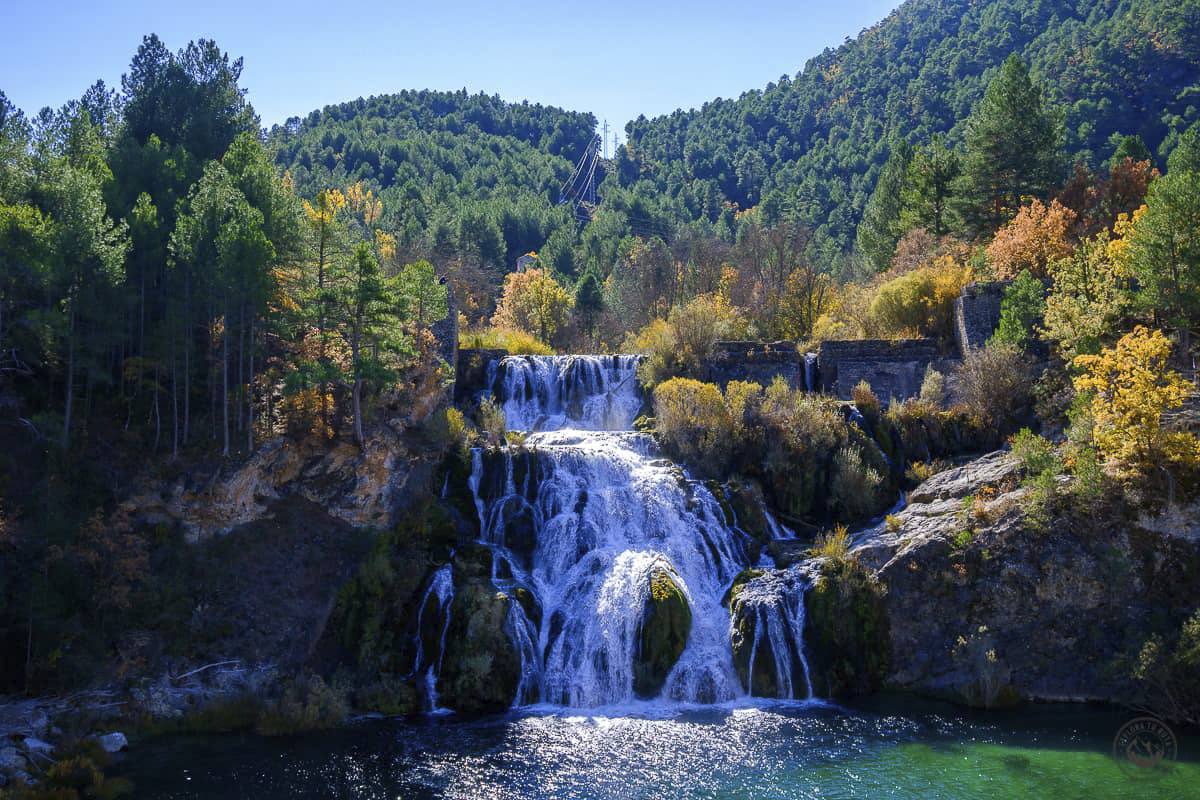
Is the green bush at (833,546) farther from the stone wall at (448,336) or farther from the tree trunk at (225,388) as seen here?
the tree trunk at (225,388)

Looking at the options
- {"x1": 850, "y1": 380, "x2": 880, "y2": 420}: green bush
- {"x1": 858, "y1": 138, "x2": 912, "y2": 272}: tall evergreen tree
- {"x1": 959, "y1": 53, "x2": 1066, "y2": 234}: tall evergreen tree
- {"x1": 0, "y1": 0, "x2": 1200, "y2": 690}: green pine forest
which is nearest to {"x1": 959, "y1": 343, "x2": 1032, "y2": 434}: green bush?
{"x1": 0, "y1": 0, "x2": 1200, "y2": 690}: green pine forest

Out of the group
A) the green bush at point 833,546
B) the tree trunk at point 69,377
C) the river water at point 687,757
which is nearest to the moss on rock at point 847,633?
the green bush at point 833,546

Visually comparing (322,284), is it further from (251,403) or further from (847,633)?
(847,633)

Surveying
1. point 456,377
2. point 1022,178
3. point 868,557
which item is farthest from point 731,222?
point 868,557

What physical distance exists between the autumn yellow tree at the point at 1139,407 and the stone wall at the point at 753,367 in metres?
13.2

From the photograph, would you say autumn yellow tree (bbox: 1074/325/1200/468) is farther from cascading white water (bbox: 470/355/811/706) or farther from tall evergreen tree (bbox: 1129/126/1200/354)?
cascading white water (bbox: 470/355/811/706)

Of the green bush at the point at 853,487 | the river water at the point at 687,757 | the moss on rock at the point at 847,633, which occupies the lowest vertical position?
the river water at the point at 687,757

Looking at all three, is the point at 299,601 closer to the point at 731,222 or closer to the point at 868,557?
the point at 868,557

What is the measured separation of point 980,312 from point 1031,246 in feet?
16.6

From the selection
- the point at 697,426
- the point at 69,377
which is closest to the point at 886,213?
the point at 697,426

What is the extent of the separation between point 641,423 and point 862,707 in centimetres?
1552

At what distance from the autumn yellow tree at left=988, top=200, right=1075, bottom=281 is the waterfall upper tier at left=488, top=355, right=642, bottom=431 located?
1668cm

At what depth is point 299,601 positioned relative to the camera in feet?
86.2

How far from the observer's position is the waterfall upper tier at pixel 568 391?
3794cm
